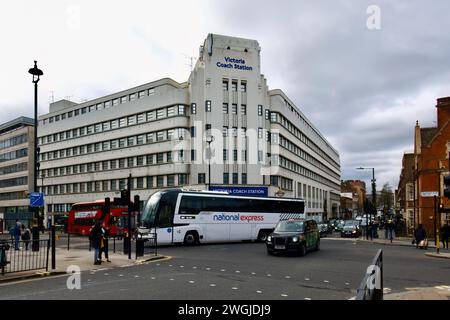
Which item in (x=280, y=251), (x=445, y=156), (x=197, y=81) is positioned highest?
(x=197, y=81)

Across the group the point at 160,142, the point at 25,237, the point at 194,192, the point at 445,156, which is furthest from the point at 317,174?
the point at 25,237

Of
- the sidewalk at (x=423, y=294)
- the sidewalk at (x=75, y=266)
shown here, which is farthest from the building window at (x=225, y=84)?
the sidewalk at (x=423, y=294)

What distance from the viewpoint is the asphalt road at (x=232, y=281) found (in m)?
9.85

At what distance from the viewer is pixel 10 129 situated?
91.4 meters

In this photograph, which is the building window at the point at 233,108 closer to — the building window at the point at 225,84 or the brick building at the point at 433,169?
the building window at the point at 225,84

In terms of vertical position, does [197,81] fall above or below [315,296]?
above

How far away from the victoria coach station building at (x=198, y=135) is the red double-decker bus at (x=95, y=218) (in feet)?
36.2

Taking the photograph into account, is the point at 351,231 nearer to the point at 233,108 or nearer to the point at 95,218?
the point at 233,108

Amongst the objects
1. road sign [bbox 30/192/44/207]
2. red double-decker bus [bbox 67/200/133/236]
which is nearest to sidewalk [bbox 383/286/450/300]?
road sign [bbox 30/192/44/207]

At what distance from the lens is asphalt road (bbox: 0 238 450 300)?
32.3 ft

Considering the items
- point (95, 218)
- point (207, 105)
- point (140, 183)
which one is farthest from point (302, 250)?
point (140, 183)

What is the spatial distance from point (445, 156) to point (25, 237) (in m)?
34.5

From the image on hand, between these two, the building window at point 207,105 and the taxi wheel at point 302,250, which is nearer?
the taxi wheel at point 302,250
